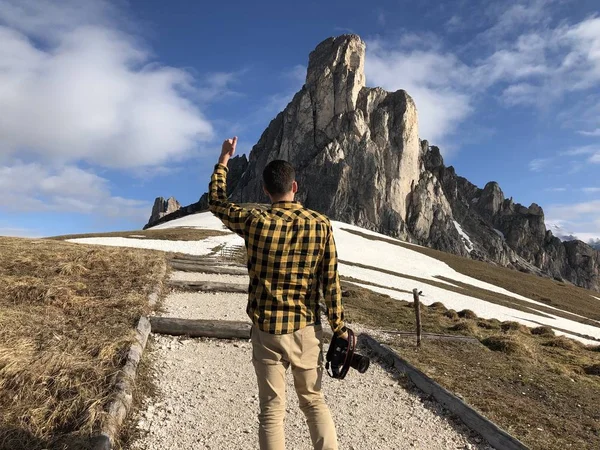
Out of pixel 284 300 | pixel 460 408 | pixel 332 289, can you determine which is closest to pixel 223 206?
pixel 284 300

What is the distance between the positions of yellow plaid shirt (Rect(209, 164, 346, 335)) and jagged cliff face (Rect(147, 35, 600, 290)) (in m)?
142

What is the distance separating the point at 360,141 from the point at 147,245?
126 metres

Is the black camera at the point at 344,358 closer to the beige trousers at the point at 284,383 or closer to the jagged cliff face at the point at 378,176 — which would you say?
the beige trousers at the point at 284,383

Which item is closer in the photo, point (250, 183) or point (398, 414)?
point (398, 414)

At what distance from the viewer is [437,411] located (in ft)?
24.5

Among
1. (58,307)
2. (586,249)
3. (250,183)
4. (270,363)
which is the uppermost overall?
(250,183)

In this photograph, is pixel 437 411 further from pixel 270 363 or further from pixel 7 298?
pixel 7 298

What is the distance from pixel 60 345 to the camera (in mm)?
7449

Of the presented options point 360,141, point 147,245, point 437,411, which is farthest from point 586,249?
point 437,411

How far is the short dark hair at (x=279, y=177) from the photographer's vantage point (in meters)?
4.24

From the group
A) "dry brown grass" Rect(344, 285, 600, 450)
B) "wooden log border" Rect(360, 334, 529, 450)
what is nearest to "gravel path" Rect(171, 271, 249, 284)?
"dry brown grass" Rect(344, 285, 600, 450)

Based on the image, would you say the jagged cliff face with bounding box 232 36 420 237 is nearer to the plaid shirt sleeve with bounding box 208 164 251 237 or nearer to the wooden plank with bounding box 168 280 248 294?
the wooden plank with bounding box 168 280 248 294

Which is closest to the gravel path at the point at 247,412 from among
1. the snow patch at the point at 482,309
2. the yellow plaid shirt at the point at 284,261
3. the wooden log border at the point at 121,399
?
the wooden log border at the point at 121,399

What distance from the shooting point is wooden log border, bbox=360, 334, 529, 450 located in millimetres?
6057
